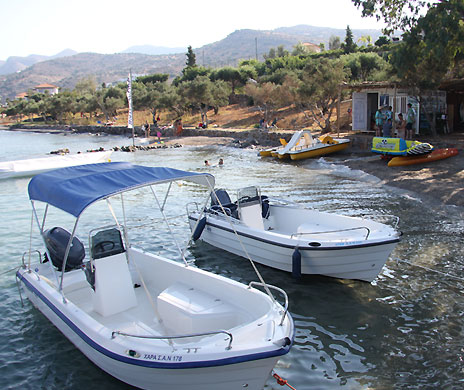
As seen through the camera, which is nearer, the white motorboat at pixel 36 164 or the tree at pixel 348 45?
the white motorboat at pixel 36 164

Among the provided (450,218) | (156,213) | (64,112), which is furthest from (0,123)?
(450,218)

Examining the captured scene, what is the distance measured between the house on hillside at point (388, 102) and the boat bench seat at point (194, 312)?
73.4 feet

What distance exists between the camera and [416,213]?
1498 centimetres

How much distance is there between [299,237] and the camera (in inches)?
408

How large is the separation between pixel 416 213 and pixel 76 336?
1176cm

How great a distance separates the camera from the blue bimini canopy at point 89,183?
690 centimetres

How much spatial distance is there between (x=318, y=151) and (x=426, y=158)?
782cm

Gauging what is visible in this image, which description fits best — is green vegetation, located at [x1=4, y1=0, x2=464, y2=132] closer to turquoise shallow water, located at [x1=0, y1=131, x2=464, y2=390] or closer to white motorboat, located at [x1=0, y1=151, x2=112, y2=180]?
turquoise shallow water, located at [x1=0, y1=131, x2=464, y2=390]

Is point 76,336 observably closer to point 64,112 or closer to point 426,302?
point 426,302

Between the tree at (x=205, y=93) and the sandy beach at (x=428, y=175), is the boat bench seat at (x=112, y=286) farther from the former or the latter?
the tree at (x=205, y=93)

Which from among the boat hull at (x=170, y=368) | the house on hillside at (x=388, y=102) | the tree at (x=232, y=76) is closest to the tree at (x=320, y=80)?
the house on hillside at (x=388, y=102)

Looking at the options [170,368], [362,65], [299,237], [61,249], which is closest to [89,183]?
[61,249]

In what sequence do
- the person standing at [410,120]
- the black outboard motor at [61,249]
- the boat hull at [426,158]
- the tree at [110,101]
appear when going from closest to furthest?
the black outboard motor at [61,249] < the boat hull at [426,158] < the person standing at [410,120] < the tree at [110,101]

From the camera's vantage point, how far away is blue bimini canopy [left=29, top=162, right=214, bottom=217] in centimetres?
690
